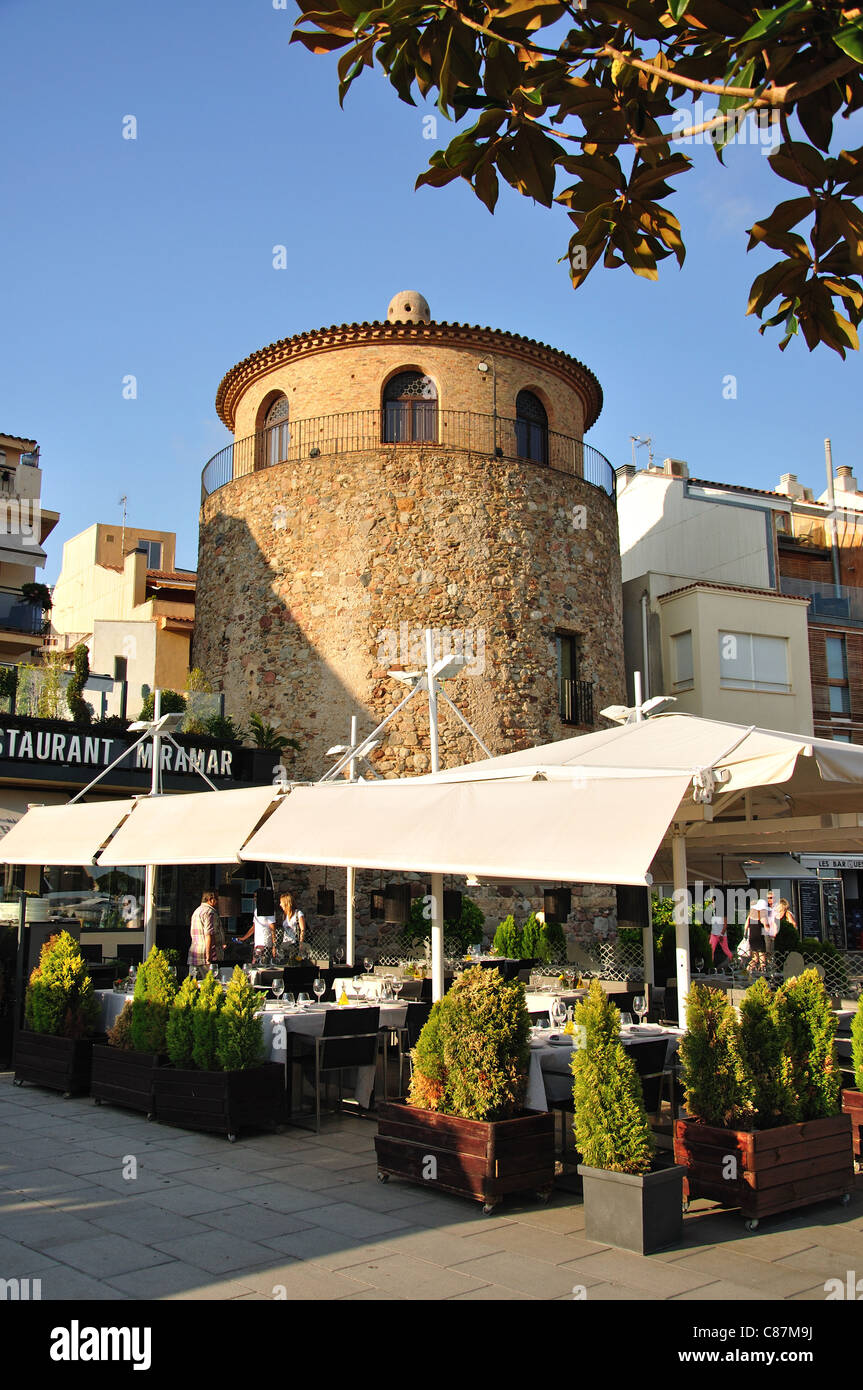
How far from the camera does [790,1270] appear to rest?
229 inches

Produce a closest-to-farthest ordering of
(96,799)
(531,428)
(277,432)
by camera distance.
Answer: (96,799) < (531,428) < (277,432)

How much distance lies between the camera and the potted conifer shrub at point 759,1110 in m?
6.60

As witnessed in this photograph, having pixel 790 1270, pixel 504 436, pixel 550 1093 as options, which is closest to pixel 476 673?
pixel 504 436

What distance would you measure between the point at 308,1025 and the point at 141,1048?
4.78 feet

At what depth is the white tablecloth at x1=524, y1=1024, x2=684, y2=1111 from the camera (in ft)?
24.4

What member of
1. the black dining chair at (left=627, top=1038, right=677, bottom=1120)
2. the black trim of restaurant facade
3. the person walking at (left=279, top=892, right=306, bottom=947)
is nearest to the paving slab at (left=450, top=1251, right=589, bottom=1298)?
the black dining chair at (left=627, top=1038, right=677, bottom=1120)

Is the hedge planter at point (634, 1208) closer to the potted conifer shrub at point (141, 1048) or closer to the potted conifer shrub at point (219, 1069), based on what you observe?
the potted conifer shrub at point (219, 1069)

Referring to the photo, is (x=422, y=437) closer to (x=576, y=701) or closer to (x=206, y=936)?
(x=576, y=701)

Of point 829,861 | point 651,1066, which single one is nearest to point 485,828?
point 651,1066

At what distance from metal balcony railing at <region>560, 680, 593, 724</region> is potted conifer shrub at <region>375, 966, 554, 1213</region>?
1822 centimetres

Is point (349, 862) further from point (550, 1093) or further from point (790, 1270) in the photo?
point (790, 1270)

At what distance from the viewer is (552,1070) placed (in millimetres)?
8008

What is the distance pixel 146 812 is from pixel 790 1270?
26.4 feet

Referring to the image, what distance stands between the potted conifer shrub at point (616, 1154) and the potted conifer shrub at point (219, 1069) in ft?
11.1
